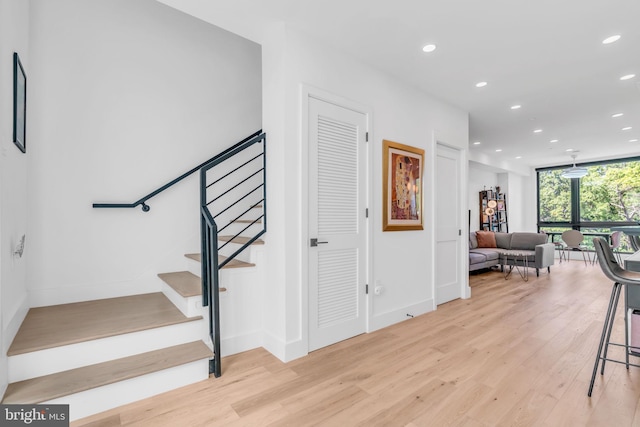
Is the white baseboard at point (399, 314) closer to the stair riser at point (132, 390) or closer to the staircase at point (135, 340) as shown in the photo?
the staircase at point (135, 340)

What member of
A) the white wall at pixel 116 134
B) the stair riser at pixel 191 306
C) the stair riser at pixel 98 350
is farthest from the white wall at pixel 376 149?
the white wall at pixel 116 134

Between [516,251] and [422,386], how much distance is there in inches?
233

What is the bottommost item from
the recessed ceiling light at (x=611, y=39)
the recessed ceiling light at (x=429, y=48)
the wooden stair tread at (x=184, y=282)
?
the wooden stair tread at (x=184, y=282)

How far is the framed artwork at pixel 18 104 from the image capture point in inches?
81.0

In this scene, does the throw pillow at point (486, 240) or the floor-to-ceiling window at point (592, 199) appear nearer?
the throw pillow at point (486, 240)

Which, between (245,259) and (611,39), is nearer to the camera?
(611,39)

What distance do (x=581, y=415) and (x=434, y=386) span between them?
0.81 m

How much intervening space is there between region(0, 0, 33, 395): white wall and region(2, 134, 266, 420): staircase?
13 centimetres

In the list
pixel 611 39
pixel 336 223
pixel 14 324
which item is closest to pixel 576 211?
pixel 611 39

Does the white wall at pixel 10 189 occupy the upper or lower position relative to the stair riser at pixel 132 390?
upper

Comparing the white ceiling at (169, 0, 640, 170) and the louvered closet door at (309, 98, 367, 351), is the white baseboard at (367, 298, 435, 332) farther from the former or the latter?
the white ceiling at (169, 0, 640, 170)

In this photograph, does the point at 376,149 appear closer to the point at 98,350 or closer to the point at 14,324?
the point at 98,350

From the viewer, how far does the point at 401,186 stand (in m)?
3.56

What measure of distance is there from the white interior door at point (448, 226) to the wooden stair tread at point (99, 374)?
10.3 ft
